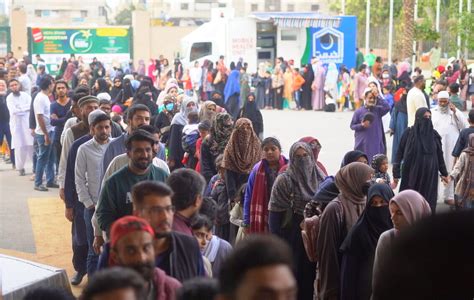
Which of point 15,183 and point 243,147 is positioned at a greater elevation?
point 243,147

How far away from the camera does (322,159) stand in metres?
17.2

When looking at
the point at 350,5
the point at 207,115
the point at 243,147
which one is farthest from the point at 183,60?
the point at 243,147

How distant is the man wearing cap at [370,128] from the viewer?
41.8ft

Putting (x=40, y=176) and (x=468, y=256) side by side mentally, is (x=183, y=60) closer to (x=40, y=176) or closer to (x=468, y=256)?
(x=40, y=176)

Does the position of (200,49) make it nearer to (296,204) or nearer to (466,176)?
(466,176)

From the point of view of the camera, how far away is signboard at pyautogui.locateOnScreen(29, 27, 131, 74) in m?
42.1

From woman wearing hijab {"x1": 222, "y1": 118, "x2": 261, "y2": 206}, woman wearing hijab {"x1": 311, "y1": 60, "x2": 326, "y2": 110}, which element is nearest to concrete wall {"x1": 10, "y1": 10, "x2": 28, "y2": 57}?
woman wearing hijab {"x1": 311, "y1": 60, "x2": 326, "y2": 110}

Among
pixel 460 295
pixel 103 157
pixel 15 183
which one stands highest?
pixel 460 295

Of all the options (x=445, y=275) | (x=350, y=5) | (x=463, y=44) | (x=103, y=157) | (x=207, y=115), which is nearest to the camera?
(x=445, y=275)

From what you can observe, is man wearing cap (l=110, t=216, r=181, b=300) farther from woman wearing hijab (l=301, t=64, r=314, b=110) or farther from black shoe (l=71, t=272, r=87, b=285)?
woman wearing hijab (l=301, t=64, r=314, b=110)

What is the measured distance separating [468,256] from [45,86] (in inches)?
491

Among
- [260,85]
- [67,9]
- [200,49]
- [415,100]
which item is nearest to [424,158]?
[415,100]

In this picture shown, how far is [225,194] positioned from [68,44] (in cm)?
3539

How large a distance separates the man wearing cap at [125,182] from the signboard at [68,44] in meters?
35.9
